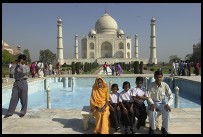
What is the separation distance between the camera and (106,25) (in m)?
50.1

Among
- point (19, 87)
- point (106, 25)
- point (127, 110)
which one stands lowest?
point (127, 110)

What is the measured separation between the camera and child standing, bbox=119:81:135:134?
12.4ft

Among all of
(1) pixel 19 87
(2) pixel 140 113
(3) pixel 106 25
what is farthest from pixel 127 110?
(3) pixel 106 25

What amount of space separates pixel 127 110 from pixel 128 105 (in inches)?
3.4

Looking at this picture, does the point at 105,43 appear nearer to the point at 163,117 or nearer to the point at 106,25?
the point at 106,25

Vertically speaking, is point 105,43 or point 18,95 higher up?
point 105,43

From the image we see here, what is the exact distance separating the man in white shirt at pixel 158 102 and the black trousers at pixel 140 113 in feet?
0.60

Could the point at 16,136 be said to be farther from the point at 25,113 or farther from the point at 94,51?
the point at 94,51

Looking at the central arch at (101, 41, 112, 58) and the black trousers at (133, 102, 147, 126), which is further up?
the central arch at (101, 41, 112, 58)

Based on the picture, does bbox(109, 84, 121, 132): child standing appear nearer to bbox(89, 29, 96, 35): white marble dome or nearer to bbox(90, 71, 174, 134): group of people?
bbox(90, 71, 174, 134): group of people

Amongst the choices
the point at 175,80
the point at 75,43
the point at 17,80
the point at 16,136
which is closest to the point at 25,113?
the point at 17,80

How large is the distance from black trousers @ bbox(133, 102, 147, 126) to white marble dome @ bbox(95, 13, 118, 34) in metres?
46.7

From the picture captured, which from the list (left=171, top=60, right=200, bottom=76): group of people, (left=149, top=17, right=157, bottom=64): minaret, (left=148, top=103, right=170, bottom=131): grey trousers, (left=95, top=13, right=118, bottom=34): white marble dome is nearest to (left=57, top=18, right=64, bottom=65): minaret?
(left=95, top=13, right=118, bottom=34): white marble dome

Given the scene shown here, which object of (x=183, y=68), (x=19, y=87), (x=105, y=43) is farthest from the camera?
(x=105, y=43)
